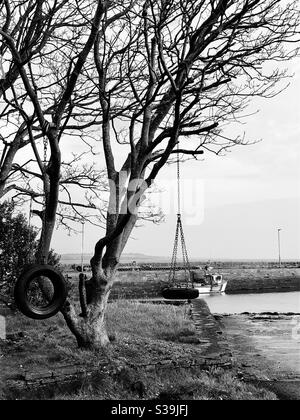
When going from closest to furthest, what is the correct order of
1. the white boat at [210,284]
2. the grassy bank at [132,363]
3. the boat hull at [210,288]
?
the grassy bank at [132,363], the boat hull at [210,288], the white boat at [210,284]

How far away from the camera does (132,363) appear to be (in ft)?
25.2

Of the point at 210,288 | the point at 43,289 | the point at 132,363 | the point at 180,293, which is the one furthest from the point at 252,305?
the point at 132,363

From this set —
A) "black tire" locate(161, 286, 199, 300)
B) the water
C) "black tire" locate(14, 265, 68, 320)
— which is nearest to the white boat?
the water

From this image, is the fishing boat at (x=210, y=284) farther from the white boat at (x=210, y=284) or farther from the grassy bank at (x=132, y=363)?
the grassy bank at (x=132, y=363)

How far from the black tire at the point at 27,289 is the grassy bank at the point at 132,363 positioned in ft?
2.63

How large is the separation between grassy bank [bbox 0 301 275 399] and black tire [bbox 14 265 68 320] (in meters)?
0.80

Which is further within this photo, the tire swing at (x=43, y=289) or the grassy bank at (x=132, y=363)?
the tire swing at (x=43, y=289)

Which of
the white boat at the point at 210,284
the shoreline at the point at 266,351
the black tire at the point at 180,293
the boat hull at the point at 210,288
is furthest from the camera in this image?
the white boat at the point at 210,284

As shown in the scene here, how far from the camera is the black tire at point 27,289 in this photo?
7461 millimetres

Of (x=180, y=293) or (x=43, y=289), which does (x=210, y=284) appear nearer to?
(x=180, y=293)

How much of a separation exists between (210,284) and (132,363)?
126 feet

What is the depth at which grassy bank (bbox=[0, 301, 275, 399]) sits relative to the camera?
679 centimetres

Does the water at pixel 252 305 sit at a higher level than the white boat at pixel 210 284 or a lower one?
lower

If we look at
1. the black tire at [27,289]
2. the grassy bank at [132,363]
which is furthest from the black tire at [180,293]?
the black tire at [27,289]
